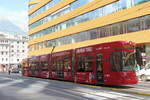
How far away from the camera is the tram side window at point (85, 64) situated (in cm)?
2012

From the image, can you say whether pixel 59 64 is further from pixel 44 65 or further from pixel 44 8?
pixel 44 8

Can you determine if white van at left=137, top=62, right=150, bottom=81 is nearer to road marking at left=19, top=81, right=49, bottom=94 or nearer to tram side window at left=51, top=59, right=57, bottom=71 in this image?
tram side window at left=51, top=59, right=57, bottom=71

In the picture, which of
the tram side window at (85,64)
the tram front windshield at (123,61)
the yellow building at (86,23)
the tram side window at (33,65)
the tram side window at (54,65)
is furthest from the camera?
the tram side window at (33,65)

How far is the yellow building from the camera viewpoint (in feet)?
110

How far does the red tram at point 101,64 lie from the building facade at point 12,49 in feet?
323

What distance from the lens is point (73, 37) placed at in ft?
159

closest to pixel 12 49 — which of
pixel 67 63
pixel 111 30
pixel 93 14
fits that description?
pixel 93 14

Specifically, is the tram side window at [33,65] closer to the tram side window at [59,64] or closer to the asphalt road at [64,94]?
the tram side window at [59,64]

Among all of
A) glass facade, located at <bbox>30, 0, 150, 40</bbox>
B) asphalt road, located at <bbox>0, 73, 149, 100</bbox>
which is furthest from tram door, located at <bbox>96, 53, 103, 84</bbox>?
glass facade, located at <bbox>30, 0, 150, 40</bbox>

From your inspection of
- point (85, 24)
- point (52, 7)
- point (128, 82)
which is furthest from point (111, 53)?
point (52, 7)

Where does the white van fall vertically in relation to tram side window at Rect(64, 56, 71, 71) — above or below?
below

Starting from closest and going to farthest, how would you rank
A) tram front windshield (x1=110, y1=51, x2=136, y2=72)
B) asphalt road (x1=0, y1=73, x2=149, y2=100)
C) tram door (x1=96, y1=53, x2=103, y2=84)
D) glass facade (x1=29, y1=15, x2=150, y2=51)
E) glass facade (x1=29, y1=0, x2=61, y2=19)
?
1. asphalt road (x1=0, y1=73, x2=149, y2=100)
2. tram front windshield (x1=110, y1=51, x2=136, y2=72)
3. tram door (x1=96, y1=53, x2=103, y2=84)
4. glass facade (x1=29, y1=15, x2=150, y2=51)
5. glass facade (x1=29, y1=0, x2=61, y2=19)

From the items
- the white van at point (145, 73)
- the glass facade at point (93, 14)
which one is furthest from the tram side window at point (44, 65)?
the glass facade at point (93, 14)

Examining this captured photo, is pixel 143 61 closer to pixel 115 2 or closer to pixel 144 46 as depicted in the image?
pixel 144 46
